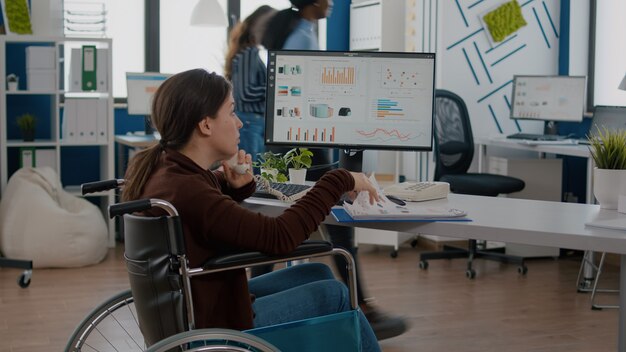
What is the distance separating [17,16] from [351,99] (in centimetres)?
345

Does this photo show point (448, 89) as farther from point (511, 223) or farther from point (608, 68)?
point (511, 223)

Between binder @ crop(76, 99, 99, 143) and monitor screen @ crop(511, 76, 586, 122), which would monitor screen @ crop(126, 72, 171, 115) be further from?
monitor screen @ crop(511, 76, 586, 122)

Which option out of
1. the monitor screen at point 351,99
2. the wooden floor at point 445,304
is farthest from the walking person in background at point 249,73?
the wooden floor at point 445,304

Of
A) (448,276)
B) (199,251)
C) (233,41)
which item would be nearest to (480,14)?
(448,276)

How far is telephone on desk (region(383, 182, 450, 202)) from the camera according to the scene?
2709mm

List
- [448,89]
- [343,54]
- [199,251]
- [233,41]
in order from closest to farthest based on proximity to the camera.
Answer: [199,251], [343,54], [233,41], [448,89]

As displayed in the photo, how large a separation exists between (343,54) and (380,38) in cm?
344

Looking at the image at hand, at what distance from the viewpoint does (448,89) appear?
19.8 feet

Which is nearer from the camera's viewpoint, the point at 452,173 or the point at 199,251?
the point at 199,251

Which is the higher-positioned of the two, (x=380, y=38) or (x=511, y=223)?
(x=380, y=38)

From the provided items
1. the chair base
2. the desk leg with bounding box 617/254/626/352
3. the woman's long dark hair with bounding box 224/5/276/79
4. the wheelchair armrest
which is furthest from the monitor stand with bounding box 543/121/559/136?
the wheelchair armrest

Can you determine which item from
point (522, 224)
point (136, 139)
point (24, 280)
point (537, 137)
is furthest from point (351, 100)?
point (136, 139)

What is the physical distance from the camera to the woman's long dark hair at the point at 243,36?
380 cm

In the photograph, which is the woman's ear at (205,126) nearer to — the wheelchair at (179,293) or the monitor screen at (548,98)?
the wheelchair at (179,293)
